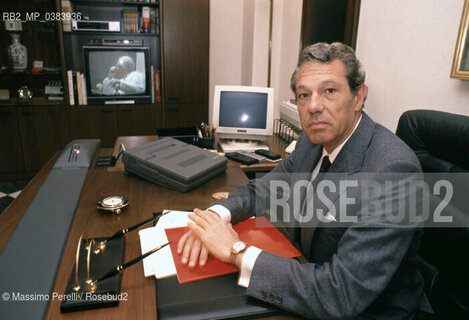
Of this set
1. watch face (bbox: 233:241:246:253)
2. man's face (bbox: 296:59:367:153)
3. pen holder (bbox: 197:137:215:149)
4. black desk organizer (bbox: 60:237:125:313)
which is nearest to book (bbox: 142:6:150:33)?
pen holder (bbox: 197:137:215:149)

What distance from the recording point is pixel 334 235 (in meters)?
0.99

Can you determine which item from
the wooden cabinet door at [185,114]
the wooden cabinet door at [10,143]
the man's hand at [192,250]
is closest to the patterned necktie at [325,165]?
the man's hand at [192,250]

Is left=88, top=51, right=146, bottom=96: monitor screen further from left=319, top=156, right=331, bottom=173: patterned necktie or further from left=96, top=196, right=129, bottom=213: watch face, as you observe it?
left=319, top=156, right=331, bottom=173: patterned necktie

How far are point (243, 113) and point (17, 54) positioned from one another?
2.92 meters

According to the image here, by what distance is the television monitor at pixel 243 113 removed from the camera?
223 centimetres

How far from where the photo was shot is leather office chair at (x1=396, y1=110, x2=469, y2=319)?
0.88 metres

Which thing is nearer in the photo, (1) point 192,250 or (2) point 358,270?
(2) point 358,270

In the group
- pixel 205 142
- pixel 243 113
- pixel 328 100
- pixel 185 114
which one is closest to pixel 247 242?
pixel 328 100

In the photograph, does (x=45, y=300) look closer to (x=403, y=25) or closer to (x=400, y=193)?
(x=400, y=193)

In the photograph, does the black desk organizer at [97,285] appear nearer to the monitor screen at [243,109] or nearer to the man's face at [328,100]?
the man's face at [328,100]

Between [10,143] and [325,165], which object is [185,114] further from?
[325,165]

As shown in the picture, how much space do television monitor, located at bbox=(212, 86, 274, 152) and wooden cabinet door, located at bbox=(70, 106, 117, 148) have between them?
1994 mm

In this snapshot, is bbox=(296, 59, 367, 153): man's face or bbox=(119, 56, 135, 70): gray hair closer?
bbox=(296, 59, 367, 153): man's face

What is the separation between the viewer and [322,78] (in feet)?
3.50
